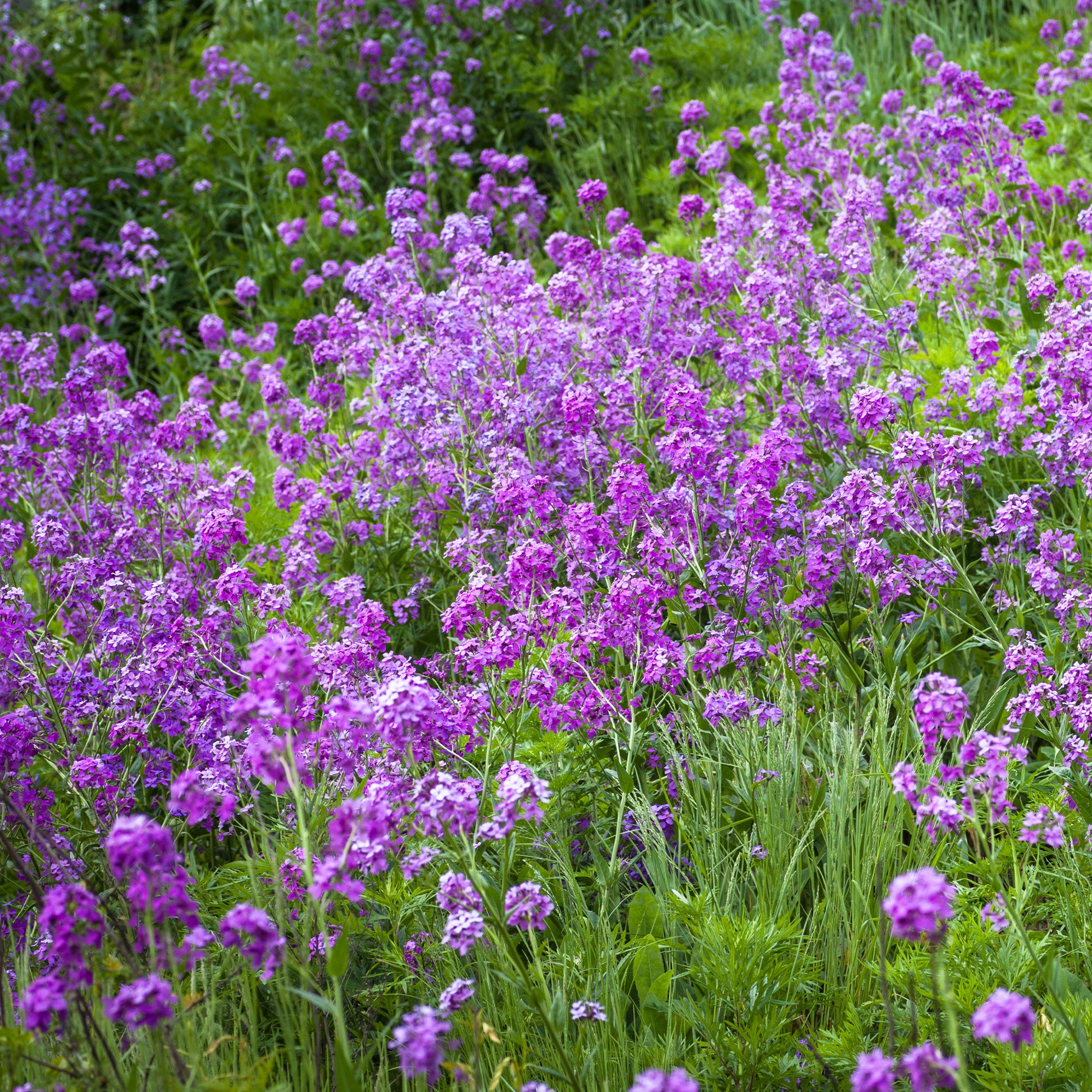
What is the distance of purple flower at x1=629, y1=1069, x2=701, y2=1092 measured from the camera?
1.31 metres

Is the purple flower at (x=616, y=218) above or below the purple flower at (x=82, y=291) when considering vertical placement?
below

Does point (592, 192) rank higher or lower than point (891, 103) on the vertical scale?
lower

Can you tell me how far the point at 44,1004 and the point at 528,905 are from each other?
0.75 meters

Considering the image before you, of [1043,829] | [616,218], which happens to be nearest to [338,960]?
[1043,829]

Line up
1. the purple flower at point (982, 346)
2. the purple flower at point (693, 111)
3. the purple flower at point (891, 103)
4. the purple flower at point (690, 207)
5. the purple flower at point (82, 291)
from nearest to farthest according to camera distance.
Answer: the purple flower at point (982, 346)
the purple flower at point (690, 207)
the purple flower at point (693, 111)
the purple flower at point (891, 103)
the purple flower at point (82, 291)

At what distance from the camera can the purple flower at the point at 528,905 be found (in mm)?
1938

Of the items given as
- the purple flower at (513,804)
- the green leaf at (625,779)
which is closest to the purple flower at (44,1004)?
the purple flower at (513,804)

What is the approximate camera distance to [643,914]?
8.52ft

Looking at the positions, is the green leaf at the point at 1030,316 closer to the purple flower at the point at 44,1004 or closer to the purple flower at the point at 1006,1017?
the purple flower at the point at 1006,1017

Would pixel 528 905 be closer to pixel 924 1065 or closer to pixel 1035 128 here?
pixel 924 1065

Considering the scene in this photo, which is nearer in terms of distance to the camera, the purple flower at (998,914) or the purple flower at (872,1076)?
the purple flower at (872,1076)

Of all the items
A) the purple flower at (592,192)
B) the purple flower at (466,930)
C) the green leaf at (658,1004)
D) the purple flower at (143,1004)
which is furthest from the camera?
the purple flower at (592,192)

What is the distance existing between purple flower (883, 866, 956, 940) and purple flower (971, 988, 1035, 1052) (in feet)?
0.35

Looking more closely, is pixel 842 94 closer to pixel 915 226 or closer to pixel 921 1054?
pixel 915 226
